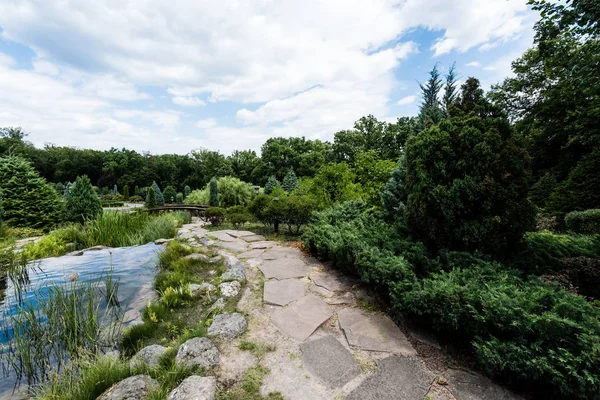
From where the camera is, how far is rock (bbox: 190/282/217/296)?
253cm

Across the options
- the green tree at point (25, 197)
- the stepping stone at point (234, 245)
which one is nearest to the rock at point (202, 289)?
the stepping stone at point (234, 245)

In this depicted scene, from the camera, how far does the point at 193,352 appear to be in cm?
160

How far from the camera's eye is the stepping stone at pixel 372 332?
1.74 m

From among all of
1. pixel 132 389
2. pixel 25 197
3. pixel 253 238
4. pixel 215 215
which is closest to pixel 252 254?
pixel 253 238

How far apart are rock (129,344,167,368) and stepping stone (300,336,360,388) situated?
101cm

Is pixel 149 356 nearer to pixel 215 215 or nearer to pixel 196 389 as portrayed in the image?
pixel 196 389

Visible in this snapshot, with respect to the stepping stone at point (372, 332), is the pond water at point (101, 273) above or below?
below

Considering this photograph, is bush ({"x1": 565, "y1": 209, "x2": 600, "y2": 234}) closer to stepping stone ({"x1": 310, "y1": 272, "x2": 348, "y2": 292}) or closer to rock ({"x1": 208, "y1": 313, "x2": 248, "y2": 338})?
stepping stone ({"x1": 310, "y1": 272, "x2": 348, "y2": 292})

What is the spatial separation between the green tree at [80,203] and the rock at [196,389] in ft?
20.9

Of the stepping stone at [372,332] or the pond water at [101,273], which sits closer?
the stepping stone at [372,332]

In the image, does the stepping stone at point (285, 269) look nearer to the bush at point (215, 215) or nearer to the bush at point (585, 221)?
the bush at point (215, 215)

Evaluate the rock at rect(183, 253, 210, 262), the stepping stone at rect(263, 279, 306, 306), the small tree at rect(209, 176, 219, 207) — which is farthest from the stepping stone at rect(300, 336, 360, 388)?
the small tree at rect(209, 176, 219, 207)

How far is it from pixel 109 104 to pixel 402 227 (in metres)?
12.7

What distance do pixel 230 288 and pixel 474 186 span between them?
2.86 metres
